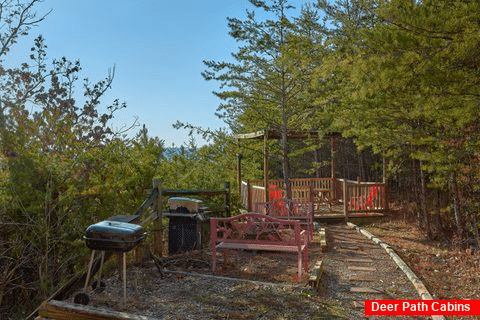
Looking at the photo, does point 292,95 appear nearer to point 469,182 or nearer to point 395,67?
point 469,182

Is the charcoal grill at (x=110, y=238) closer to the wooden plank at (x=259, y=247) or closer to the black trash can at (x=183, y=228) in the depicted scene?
the wooden plank at (x=259, y=247)

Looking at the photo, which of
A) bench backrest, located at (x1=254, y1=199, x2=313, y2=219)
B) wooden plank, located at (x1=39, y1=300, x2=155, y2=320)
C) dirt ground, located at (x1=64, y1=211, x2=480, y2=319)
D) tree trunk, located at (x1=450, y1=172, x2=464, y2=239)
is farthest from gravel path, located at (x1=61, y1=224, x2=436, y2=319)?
tree trunk, located at (x1=450, y1=172, x2=464, y2=239)

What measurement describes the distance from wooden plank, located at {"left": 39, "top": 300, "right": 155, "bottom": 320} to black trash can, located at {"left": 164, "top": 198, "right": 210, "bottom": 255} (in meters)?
3.36

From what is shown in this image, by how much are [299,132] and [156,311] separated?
11.0m

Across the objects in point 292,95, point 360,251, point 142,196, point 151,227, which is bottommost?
point 360,251

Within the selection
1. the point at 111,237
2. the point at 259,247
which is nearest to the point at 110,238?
→ the point at 111,237

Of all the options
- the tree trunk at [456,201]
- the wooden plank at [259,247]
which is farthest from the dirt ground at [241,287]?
the tree trunk at [456,201]

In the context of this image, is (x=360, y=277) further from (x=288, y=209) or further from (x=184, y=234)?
(x=288, y=209)

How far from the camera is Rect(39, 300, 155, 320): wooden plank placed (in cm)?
389

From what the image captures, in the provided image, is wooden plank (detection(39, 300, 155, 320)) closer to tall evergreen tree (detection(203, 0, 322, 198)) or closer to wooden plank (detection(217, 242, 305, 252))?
wooden plank (detection(217, 242, 305, 252))

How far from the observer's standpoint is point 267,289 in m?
5.10

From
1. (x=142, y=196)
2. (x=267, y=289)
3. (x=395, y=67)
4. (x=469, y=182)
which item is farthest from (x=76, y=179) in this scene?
(x=469, y=182)

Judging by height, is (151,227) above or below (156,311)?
above

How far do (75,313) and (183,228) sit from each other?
358 cm
